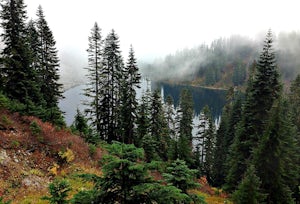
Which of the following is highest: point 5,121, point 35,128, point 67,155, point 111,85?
point 111,85

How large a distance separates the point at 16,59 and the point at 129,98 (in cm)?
1435

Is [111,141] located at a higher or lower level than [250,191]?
higher

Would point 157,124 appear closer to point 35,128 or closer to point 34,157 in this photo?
point 35,128

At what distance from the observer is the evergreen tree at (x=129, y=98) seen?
3234 cm

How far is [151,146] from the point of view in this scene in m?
30.1

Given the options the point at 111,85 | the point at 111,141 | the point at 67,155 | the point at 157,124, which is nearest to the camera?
the point at 111,141

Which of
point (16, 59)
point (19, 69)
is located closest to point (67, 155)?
→ point (19, 69)

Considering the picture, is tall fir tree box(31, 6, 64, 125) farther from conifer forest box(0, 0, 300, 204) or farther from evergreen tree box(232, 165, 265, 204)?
evergreen tree box(232, 165, 265, 204)

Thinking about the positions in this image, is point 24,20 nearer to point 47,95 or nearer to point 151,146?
point 47,95

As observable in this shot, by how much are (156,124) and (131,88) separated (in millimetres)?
9861

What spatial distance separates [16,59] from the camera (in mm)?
23969

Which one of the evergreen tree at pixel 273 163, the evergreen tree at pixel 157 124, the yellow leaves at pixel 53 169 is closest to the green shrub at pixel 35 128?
the yellow leaves at pixel 53 169

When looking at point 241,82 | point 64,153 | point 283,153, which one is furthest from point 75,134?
point 241,82

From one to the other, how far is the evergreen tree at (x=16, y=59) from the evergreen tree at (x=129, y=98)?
37.9 feet
